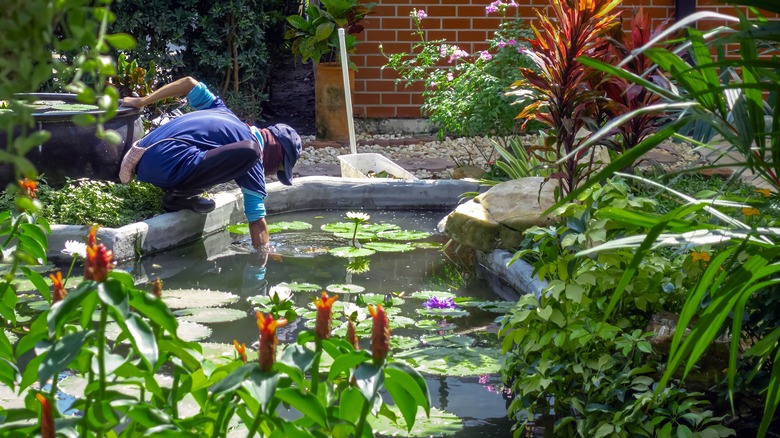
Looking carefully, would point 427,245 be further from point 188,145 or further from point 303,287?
point 188,145

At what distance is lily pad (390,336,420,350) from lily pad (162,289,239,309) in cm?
103

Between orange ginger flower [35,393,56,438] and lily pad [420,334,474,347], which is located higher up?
orange ginger flower [35,393,56,438]

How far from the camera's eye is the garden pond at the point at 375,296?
3.48 metres

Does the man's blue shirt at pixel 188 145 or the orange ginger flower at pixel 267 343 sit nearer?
the orange ginger flower at pixel 267 343

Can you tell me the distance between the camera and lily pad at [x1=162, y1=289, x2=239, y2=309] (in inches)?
177

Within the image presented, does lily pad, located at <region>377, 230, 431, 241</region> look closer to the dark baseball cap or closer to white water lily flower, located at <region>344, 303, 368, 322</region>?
the dark baseball cap

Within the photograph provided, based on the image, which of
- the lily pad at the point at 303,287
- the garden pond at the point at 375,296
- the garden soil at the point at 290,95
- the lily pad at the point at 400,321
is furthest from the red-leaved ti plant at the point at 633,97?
the garden soil at the point at 290,95

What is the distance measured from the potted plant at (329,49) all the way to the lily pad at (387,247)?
3.56 metres

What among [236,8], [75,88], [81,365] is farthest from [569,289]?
[236,8]

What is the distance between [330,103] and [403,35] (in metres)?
1.27

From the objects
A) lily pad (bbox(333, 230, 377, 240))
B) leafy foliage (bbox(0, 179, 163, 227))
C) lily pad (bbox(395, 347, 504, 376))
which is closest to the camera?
lily pad (bbox(395, 347, 504, 376))

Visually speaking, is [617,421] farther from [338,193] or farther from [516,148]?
[338,193]

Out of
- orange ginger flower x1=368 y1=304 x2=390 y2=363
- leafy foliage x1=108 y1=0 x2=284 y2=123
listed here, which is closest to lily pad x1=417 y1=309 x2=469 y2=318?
orange ginger flower x1=368 y1=304 x2=390 y2=363

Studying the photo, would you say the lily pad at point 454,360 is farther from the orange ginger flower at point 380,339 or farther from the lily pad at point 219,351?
the orange ginger flower at point 380,339
